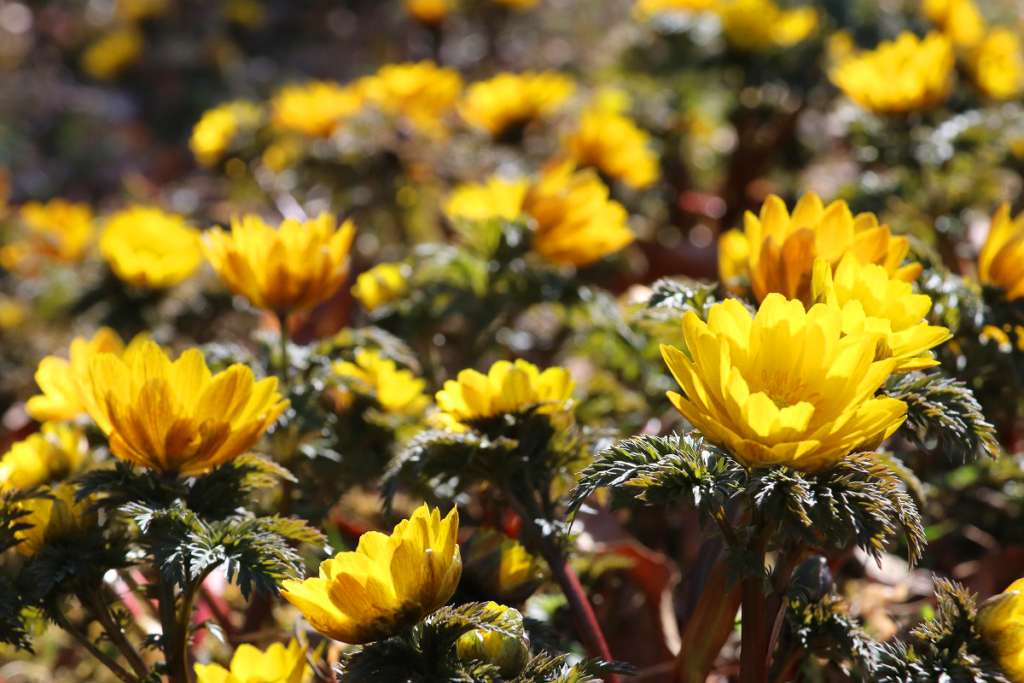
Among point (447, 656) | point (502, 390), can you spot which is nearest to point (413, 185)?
point (502, 390)

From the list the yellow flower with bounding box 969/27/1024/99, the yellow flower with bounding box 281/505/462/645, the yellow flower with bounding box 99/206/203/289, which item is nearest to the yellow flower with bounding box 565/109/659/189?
the yellow flower with bounding box 969/27/1024/99

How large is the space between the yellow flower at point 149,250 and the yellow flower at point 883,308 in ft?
7.41

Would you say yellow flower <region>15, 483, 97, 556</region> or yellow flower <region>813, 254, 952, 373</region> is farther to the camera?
yellow flower <region>15, 483, 97, 556</region>

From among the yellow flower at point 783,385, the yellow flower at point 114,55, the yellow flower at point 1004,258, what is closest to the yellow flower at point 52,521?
the yellow flower at point 783,385

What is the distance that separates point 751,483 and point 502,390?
598 millimetres

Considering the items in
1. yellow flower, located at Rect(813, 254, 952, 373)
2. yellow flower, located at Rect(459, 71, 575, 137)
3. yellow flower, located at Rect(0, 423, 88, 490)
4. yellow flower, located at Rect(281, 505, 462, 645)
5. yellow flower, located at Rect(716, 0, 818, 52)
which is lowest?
yellow flower, located at Rect(0, 423, 88, 490)

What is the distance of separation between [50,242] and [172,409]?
279 centimetres

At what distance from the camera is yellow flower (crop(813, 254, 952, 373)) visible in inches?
50.4

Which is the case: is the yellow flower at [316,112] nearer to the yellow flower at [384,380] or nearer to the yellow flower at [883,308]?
the yellow flower at [384,380]

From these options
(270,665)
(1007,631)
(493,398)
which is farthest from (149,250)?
(1007,631)

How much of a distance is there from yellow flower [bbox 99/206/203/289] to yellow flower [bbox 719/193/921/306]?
2059 millimetres

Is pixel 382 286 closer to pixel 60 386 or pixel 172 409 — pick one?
pixel 60 386

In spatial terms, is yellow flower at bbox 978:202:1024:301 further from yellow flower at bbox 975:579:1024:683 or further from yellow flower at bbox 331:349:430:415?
yellow flower at bbox 331:349:430:415

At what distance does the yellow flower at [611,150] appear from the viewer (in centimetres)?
336
